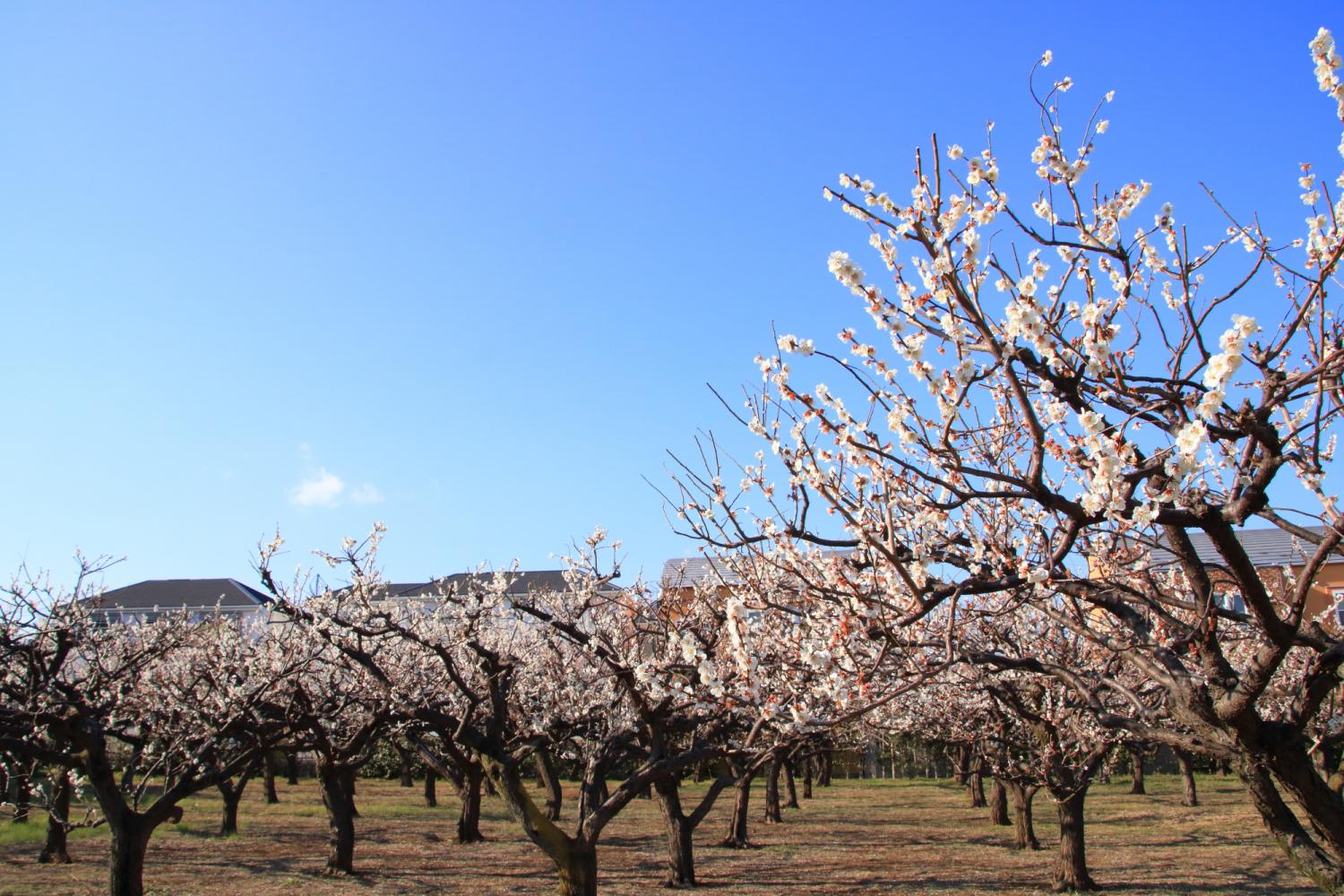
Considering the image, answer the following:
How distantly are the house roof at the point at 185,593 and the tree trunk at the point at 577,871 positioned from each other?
4937cm

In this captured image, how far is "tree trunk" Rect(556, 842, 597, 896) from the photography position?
35.0ft

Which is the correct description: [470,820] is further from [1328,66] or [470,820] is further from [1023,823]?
[1328,66]

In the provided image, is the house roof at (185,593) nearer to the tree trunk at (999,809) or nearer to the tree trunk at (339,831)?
the tree trunk at (339,831)

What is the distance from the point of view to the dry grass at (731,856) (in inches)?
621

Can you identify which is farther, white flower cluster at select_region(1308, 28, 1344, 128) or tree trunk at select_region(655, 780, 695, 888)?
tree trunk at select_region(655, 780, 695, 888)

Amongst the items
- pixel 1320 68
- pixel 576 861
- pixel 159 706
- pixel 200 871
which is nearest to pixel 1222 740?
pixel 1320 68

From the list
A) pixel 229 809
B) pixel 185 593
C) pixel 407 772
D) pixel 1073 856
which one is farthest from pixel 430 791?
pixel 185 593

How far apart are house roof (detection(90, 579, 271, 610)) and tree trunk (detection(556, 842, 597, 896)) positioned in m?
49.4

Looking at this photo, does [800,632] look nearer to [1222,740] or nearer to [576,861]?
[1222,740]

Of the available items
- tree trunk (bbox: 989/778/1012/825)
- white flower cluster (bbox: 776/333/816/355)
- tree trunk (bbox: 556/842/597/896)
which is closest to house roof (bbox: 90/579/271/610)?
tree trunk (bbox: 989/778/1012/825)

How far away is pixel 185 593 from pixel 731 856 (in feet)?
168

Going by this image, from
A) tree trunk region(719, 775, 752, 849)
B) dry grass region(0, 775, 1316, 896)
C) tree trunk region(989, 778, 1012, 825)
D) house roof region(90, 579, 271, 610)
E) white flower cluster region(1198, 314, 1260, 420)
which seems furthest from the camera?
house roof region(90, 579, 271, 610)

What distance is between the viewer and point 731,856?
19.8 meters

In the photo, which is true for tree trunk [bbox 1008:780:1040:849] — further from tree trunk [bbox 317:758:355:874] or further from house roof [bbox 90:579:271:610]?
house roof [bbox 90:579:271:610]
